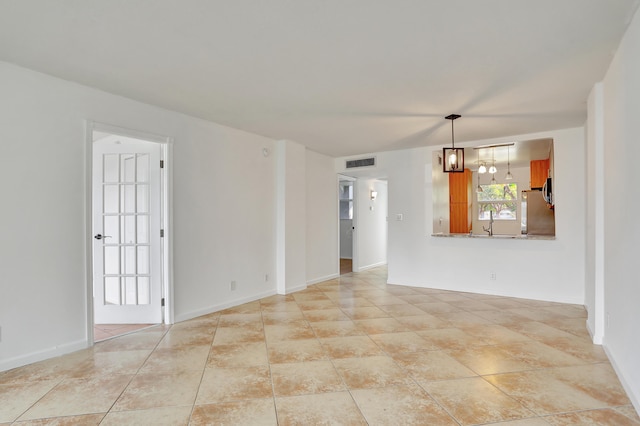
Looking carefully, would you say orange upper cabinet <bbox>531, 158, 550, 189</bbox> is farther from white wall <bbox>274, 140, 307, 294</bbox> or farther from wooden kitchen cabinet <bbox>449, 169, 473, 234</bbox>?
white wall <bbox>274, 140, 307, 294</bbox>

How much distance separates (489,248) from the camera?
5.48 m

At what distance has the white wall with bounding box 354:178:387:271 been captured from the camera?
25.6 ft

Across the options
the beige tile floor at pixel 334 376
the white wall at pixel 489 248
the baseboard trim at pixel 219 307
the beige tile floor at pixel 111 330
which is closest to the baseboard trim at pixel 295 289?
the baseboard trim at pixel 219 307

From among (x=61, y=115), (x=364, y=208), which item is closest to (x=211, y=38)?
(x=61, y=115)

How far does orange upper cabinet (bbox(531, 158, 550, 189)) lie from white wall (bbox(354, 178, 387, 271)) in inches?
132

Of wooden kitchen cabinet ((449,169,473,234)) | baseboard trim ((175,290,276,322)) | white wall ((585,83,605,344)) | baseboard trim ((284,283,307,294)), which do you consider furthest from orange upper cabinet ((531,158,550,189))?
baseboard trim ((175,290,276,322))

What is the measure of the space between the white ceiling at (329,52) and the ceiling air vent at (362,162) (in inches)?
95.2

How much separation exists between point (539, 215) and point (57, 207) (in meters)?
8.26

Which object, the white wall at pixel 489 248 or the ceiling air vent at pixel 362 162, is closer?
the white wall at pixel 489 248

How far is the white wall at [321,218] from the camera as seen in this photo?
6.34 metres

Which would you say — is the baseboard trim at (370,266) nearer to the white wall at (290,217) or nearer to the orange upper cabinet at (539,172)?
the white wall at (290,217)

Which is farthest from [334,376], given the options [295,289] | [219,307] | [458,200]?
[458,200]

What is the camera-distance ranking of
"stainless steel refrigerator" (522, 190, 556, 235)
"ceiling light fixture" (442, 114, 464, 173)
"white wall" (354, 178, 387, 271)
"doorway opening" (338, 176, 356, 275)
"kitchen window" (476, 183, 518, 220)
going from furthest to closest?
"doorway opening" (338, 176, 356, 275) → "kitchen window" (476, 183, 518, 220) → "white wall" (354, 178, 387, 271) → "stainless steel refrigerator" (522, 190, 556, 235) → "ceiling light fixture" (442, 114, 464, 173)

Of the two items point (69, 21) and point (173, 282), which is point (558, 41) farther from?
point (173, 282)
